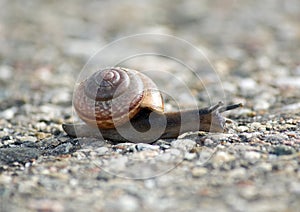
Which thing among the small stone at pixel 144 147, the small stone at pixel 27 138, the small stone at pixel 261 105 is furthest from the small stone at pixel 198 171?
the small stone at pixel 261 105

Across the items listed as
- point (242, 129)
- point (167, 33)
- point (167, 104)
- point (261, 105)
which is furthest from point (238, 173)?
point (167, 33)

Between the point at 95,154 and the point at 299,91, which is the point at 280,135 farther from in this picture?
the point at 299,91

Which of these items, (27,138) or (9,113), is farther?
(9,113)

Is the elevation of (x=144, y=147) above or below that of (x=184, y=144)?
below

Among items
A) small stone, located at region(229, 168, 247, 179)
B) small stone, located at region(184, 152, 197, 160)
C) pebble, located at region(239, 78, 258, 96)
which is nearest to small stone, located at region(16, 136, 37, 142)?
small stone, located at region(184, 152, 197, 160)

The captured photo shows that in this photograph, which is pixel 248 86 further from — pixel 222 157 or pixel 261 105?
pixel 222 157

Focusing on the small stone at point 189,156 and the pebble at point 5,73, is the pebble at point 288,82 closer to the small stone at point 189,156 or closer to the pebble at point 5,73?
the small stone at point 189,156

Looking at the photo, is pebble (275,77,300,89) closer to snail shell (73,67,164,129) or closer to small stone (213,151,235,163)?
snail shell (73,67,164,129)
